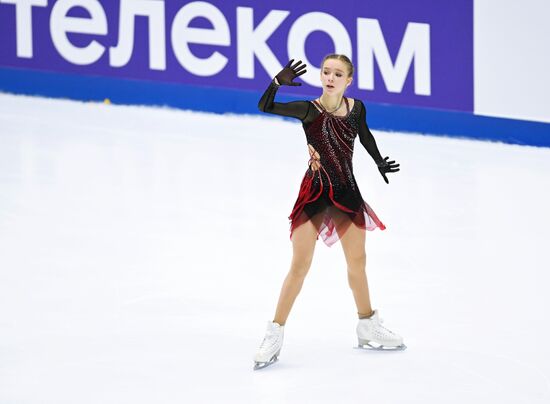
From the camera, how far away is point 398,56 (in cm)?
920

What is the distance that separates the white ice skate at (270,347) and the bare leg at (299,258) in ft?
0.24

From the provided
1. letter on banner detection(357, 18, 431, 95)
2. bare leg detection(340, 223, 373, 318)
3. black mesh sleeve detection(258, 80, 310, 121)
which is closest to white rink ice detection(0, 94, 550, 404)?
bare leg detection(340, 223, 373, 318)

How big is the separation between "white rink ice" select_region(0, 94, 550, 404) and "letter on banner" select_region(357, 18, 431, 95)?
44cm

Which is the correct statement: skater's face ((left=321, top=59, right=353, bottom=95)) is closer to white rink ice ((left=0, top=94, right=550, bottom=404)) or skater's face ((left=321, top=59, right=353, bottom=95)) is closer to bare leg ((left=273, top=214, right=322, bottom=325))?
bare leg ((left=273, top=214, right=322, bottom=325))

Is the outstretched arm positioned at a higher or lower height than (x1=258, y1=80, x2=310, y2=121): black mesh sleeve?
lower

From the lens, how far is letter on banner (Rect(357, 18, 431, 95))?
29.9ft

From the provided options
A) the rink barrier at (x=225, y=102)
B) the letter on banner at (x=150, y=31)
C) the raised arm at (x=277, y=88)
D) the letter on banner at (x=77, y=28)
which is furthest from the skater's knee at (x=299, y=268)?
the letter on banner at (x=77, y=28)

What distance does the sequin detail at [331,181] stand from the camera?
4.78 meters

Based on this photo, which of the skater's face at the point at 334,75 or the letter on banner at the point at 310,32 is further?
the letter on banner at the point at 310,32

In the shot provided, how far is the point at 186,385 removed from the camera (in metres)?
4.56

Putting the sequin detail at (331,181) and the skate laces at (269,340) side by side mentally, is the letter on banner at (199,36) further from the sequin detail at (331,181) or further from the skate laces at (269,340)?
the skate laces at (269,340)

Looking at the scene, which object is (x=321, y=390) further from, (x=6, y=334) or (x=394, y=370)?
(x=6, y=334)

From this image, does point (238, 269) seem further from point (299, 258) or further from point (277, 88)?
point (277, 88)

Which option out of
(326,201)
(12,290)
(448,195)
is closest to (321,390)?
(326,201)
